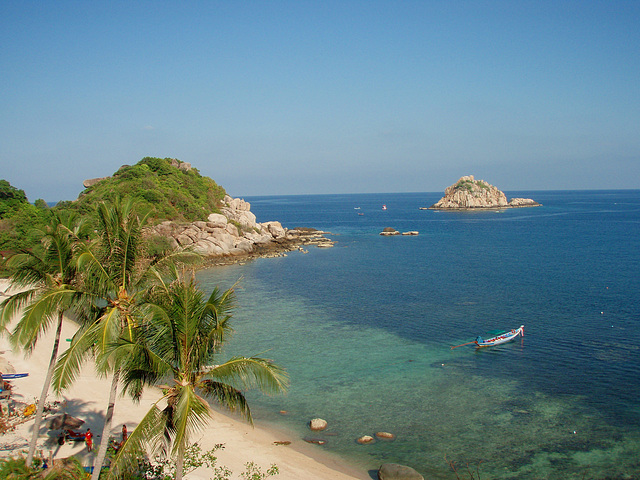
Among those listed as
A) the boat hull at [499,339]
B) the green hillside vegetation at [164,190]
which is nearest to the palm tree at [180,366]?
the boat hull at [499,339]

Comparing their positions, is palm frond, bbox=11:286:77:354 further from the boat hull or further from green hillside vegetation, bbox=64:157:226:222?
green hillside vegetation, bbox=64:157:226:222

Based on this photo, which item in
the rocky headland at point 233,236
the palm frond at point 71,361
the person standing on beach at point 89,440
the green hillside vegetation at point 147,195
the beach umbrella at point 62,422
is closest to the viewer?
the palm frond at point 71,361

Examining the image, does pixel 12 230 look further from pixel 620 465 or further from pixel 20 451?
pixel 620 465

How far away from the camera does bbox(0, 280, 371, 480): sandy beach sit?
1862cm

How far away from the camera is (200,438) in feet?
69.6

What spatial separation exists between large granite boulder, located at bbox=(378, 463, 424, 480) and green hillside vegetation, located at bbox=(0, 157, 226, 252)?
45.2 m

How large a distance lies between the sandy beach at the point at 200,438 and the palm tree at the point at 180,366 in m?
7.86

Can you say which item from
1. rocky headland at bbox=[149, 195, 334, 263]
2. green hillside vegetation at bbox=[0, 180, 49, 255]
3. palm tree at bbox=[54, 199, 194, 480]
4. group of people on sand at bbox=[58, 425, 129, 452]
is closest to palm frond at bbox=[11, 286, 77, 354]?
palm tree at bbox=[54, 199, 194, 480]

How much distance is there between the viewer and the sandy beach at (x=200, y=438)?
733 inches

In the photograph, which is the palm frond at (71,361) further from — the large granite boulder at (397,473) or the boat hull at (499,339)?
the boat hull at (499,339)

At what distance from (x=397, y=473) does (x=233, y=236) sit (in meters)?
65.2

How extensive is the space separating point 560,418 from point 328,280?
37.8 meters

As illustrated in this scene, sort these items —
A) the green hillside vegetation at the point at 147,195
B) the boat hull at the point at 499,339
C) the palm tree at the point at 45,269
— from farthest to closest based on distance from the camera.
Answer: the green hillside vegetation at the point at 147,195 → the boat hull at the point at 499,339 → the palm tree at the point at 45,269

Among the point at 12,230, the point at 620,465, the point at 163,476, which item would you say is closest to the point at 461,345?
the point at 620,465
